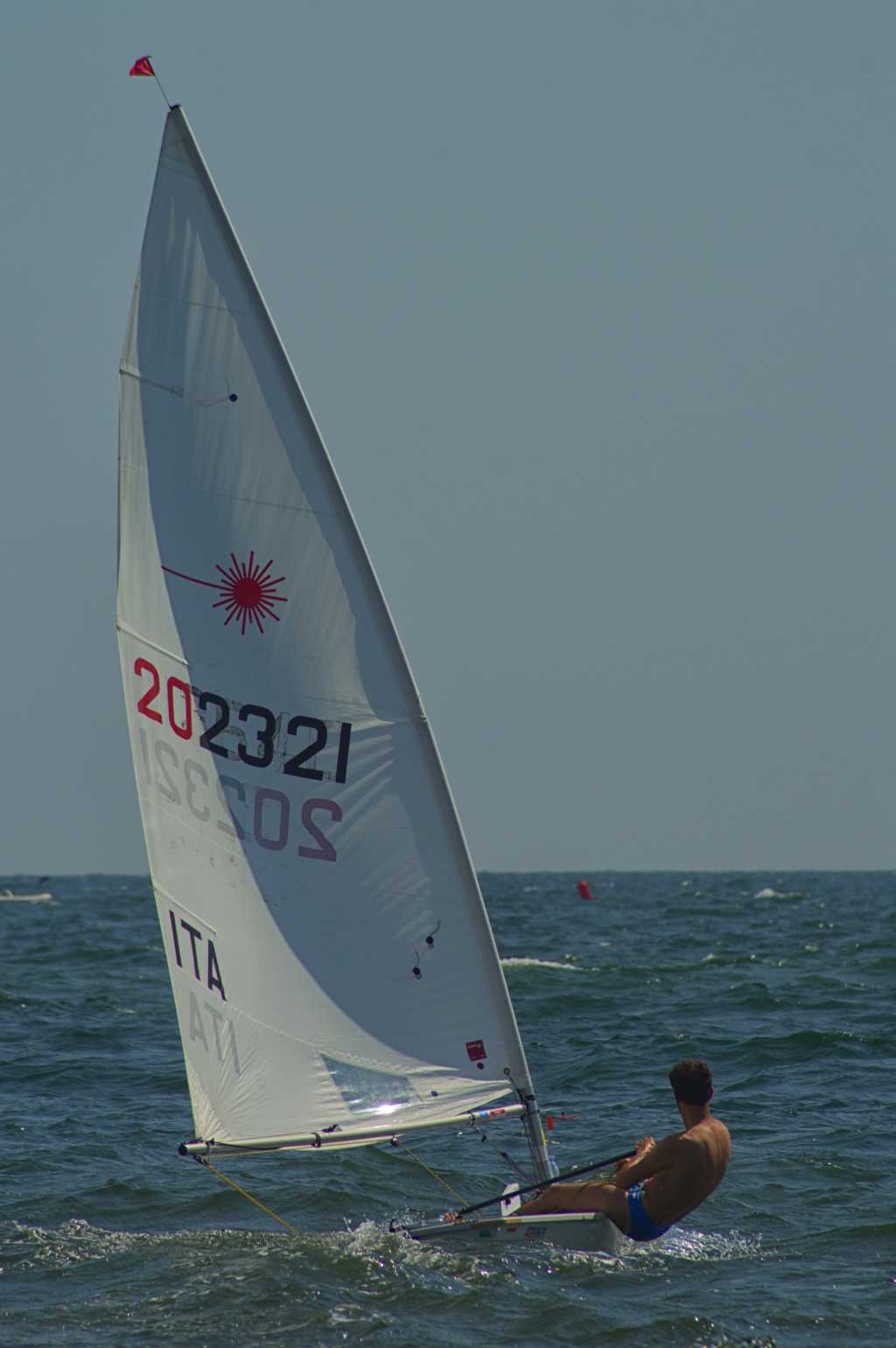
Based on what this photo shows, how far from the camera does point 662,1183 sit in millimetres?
9656

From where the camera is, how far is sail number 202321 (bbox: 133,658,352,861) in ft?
Result: 31.5

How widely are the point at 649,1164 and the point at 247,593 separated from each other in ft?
13.4

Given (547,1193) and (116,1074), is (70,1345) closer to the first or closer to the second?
(547,1193)

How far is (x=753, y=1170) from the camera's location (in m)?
13.2

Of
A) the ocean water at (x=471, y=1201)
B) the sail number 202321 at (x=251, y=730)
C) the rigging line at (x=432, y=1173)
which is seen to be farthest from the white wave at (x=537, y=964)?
the sail number 202321 at (x=251, y=730)

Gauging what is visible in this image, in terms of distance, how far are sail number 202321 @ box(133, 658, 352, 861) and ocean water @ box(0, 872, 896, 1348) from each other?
2.69 meters

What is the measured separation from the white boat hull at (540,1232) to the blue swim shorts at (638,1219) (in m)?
0.12

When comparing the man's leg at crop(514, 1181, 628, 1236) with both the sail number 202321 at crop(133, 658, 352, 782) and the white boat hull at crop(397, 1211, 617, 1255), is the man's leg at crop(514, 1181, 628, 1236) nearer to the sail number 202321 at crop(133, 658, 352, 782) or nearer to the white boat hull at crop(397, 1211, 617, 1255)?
the white boat hull at crop(397, 1211, 617, 1255)

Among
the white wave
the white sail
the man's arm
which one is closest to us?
the white sail

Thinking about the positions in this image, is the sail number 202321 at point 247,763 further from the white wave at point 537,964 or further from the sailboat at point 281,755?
the white wave at point 537,964

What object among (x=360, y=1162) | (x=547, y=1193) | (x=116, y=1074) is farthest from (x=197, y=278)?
(x=116, y=1074)

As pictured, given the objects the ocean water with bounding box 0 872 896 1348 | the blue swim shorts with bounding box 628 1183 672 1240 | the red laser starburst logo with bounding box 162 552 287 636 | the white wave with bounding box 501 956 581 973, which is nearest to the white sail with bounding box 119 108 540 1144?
the red laser starburst logo with bounding box 162 552 287 636

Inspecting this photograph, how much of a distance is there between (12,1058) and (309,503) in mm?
11316

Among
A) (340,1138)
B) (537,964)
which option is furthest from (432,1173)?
(537,964)
